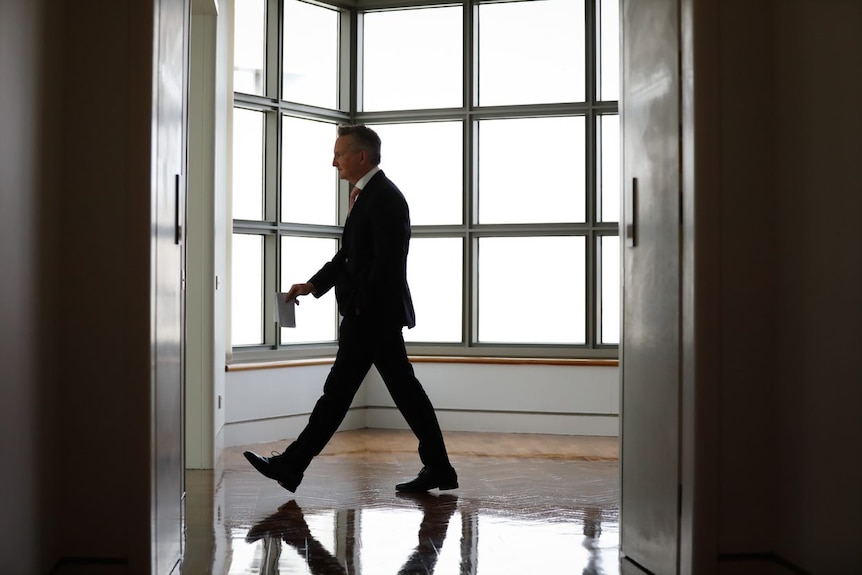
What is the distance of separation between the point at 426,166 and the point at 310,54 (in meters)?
1.19

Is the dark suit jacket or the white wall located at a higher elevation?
the dark suit jacket

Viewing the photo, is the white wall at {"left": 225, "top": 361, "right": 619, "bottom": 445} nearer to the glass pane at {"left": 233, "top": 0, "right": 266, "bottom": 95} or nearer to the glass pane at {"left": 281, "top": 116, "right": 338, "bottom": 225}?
the glass pane at {"left": 281, "top": 116, "right": 338, "bottom": 225}

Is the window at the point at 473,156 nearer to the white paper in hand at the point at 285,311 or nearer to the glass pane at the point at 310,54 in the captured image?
the glass pane at the point at 310,54

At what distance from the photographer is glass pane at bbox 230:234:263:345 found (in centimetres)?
634

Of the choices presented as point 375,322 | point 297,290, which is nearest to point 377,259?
point 375,322

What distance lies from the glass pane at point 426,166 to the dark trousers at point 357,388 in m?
2.75

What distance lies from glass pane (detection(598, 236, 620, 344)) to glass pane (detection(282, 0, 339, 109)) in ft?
7.46

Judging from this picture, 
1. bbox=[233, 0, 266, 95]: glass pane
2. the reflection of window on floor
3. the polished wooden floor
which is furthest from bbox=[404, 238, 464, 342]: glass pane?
the reflection of window on floor

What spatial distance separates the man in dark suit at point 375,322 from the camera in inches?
172
